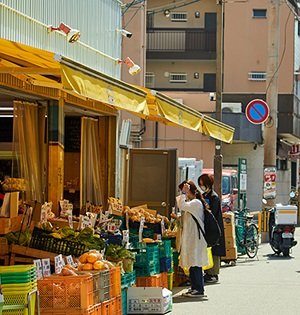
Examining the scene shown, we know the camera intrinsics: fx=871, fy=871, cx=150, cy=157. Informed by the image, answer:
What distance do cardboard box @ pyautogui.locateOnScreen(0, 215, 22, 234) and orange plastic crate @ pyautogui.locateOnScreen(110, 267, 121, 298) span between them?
1.74 m

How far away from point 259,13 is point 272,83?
1890 cm

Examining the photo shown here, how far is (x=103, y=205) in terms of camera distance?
1766 cm

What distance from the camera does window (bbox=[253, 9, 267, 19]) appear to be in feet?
146

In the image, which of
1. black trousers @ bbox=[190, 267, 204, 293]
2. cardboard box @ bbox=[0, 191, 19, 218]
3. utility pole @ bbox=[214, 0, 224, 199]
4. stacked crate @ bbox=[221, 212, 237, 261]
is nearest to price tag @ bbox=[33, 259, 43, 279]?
cardboard box @ bbox=[0, 191, 19, 218]

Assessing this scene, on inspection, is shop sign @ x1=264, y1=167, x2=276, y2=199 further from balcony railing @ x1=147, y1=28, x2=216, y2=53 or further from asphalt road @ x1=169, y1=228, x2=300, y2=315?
balcony railing @ x1=147, y1=28, x2=216, y2=53

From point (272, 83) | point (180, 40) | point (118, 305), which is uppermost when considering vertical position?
point (180, 40)

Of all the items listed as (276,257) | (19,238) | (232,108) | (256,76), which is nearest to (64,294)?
(19,238)

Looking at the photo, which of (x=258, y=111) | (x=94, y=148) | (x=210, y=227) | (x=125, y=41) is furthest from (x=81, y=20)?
(x=125, y=41)

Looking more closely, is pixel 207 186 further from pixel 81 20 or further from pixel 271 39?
pixel 271 39

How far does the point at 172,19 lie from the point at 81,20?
2978 cm

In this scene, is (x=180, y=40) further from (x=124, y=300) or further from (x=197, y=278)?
(x=124, y=300)

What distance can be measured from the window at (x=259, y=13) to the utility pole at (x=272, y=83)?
18188 mm

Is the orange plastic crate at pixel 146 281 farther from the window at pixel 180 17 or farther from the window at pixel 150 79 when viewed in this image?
the window at pixel 180 17

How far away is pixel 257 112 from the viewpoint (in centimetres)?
2509
